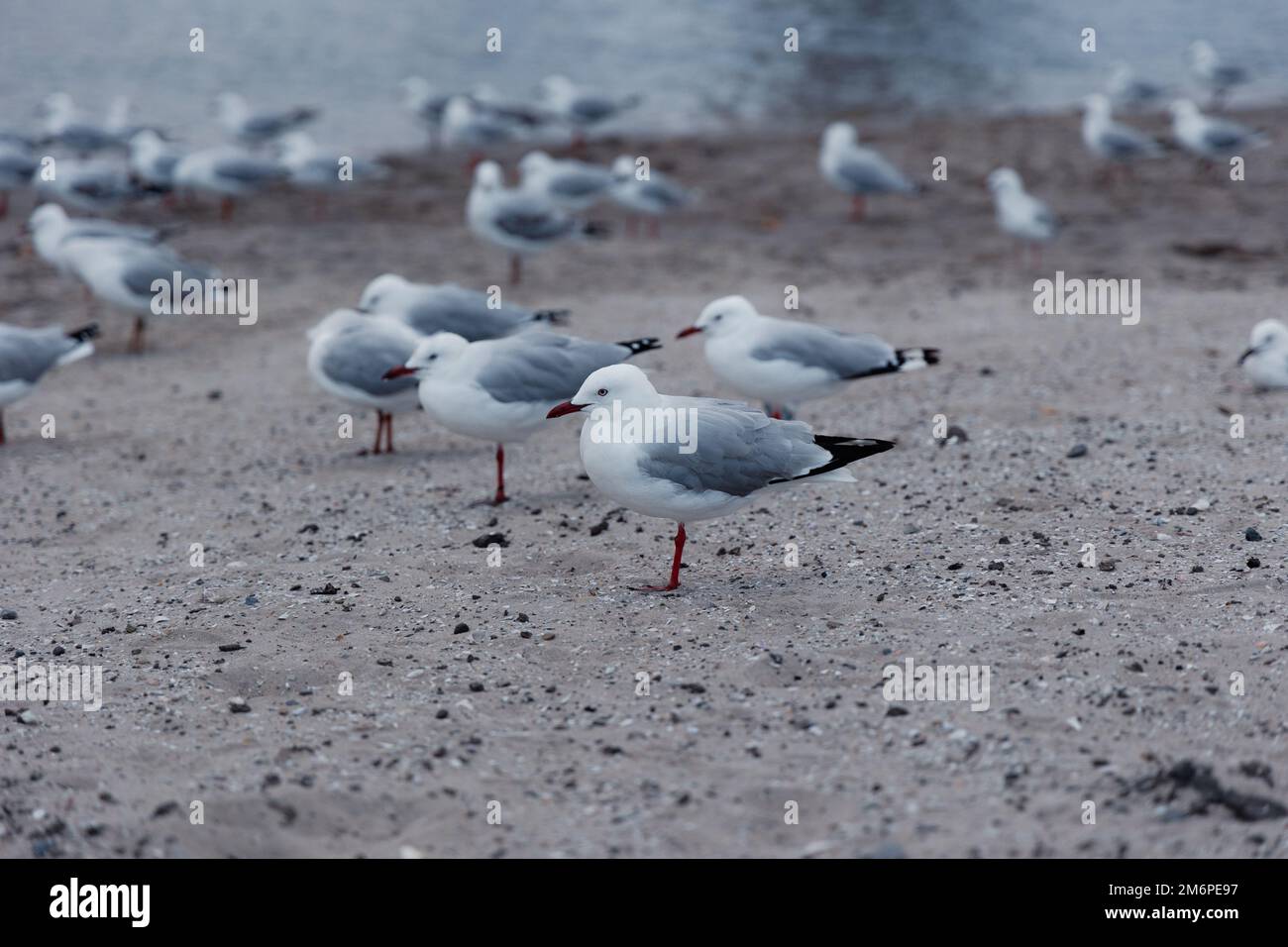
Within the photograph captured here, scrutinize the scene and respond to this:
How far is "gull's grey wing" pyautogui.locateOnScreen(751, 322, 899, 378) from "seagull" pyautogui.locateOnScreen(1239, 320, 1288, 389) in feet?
7.91

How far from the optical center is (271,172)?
16.4 metres

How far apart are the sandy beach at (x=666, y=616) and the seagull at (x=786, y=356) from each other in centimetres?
49

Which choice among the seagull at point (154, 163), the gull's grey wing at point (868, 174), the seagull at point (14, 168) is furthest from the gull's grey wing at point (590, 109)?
the seagull at point (14, 168)

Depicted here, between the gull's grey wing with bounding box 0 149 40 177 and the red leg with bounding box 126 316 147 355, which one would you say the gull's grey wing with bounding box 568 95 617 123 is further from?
the red leg with bounding box 126 316 147 355

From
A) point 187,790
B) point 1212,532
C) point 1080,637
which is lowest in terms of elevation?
point 187,790

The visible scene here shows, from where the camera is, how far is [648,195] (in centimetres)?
1510

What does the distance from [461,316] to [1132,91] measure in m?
14.8

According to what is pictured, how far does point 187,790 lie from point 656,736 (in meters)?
1.51

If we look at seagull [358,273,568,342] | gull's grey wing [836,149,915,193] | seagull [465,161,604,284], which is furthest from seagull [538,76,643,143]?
seagull [358,273,568,342]

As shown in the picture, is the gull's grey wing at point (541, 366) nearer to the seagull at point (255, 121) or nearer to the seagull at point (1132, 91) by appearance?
the seagull at point (255, 121)

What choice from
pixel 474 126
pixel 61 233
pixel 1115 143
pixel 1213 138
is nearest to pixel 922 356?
pixel 61 233

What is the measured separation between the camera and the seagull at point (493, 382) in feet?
25.3
